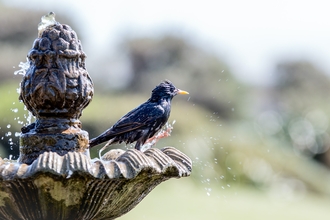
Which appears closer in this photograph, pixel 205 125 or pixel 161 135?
pixel 161 135

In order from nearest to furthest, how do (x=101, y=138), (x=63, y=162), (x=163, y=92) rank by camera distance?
1. (x=63, y=162)
2. (x=101, y=138)
3. (x=163, y=92)

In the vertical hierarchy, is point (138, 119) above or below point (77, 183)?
above

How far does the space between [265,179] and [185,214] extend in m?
5.46

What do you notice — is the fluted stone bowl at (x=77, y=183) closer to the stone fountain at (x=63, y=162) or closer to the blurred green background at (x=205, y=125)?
the stone fountain at (x=63, y=162)

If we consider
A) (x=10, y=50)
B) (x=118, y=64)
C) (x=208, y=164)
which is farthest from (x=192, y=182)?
(x=118, y=64)

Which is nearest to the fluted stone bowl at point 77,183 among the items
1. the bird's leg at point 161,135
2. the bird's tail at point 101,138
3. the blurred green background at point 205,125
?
the bird's tail at point 101,138

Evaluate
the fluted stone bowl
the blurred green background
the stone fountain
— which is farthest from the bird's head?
the blurred green background

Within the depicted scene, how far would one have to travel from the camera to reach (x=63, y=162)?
3.14 metres

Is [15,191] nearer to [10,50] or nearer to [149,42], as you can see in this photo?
[10,50]

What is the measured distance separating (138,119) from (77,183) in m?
1.17

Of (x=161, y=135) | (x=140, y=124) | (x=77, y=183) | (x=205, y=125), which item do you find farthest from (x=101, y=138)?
(x=205, y=125)

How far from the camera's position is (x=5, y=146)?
11.4 meters

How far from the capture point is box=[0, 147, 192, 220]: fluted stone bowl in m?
3.15

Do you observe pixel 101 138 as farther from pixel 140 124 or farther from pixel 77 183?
pixel 77 183
